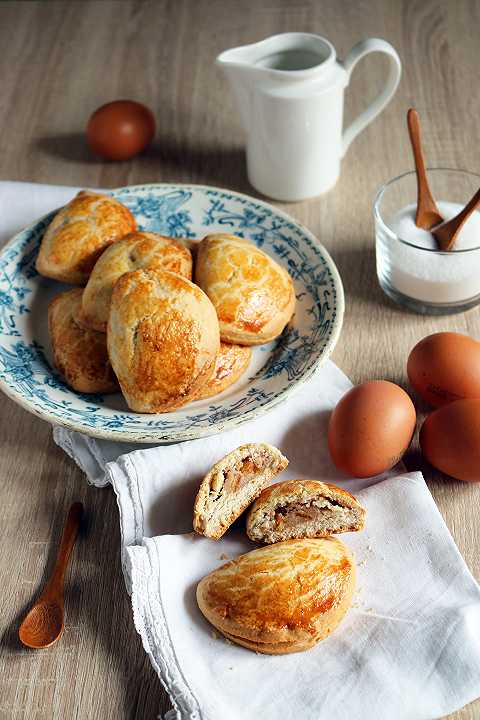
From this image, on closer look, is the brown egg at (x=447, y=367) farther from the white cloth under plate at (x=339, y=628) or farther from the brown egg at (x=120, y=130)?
the brown egg at (x=120, y=130)

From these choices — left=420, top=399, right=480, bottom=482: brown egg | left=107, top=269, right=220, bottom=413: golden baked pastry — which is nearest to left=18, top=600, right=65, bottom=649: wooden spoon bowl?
left=107, top=269, right=220, bottom=413: golden baked pastry

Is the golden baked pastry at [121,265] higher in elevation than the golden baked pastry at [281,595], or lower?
higher

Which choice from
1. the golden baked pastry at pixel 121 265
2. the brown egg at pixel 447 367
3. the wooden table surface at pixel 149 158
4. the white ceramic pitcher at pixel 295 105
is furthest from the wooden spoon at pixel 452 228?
the golden baked pastry at pixel 121 265

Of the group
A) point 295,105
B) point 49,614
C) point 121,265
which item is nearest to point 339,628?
point 49,614

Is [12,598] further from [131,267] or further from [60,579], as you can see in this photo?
[131,267]

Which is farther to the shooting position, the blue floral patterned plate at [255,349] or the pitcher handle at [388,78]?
the pitcher handle at [388,78]
